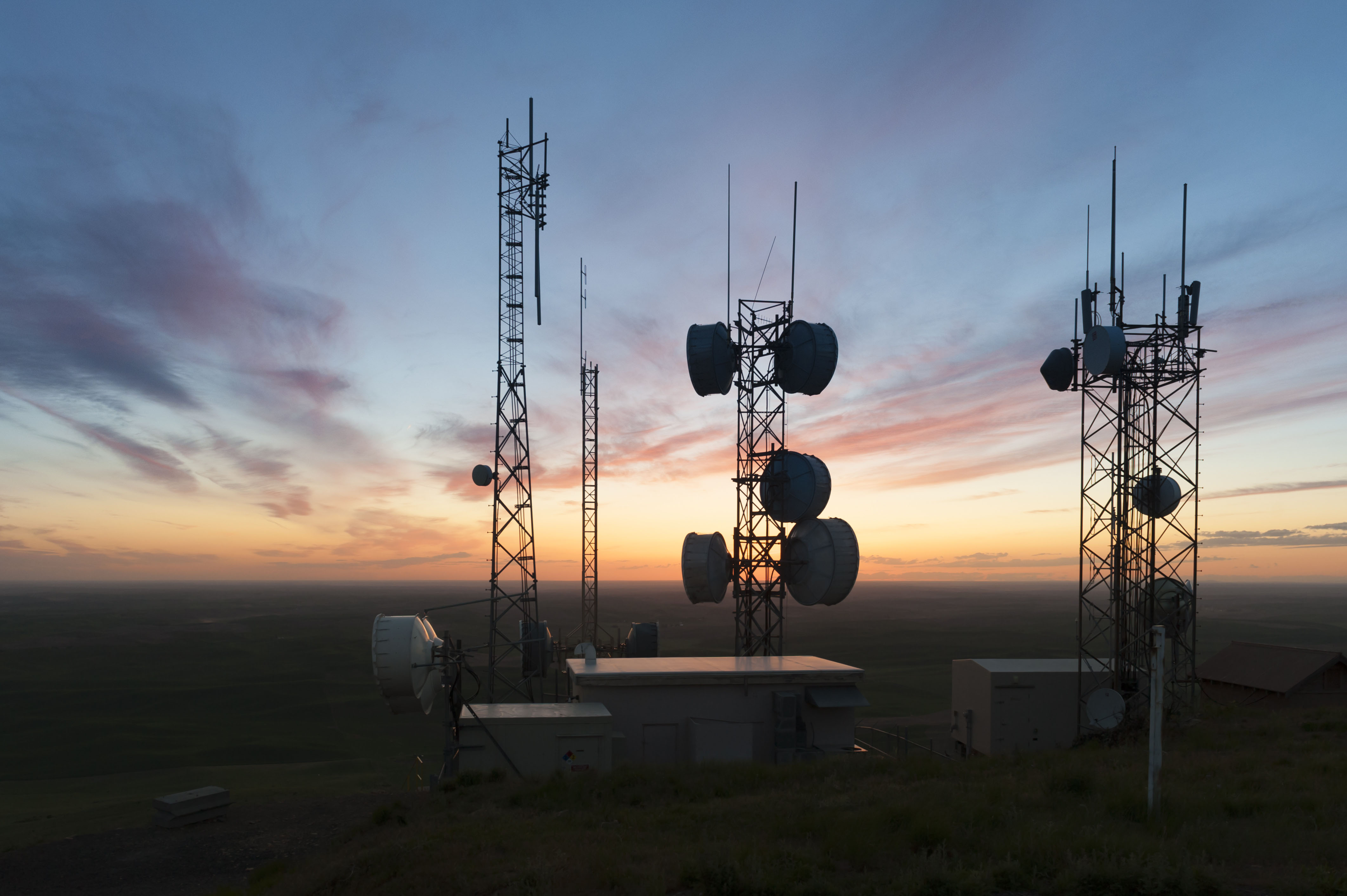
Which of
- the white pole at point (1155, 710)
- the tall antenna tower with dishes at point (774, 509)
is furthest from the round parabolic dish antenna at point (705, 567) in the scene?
the white pole at point (1155, 710)

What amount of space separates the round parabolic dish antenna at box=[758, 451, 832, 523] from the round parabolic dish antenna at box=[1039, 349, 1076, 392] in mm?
8593

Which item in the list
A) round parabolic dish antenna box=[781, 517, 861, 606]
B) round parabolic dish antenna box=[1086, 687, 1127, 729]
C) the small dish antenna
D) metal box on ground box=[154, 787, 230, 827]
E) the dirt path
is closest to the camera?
the dirt path

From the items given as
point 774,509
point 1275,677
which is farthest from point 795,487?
point 1275,677

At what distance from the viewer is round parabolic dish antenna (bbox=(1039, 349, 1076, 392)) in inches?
1114

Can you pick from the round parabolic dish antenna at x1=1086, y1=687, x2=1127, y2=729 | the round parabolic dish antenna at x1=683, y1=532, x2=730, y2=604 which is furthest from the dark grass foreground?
the round parabolic dish antenna at x1=683, y1=532, x2=730, y2=604

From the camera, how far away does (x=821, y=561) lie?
90.5ft

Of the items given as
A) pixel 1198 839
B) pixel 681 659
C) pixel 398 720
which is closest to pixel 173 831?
pixel 681 659

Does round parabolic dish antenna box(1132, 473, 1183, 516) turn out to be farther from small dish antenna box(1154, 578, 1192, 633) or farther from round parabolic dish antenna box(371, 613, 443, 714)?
round parabolic dish antenna box(371, 613, 443, 714)

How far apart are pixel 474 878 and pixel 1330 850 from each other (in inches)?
428

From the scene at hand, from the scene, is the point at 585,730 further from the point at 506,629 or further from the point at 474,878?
the point at 506,629

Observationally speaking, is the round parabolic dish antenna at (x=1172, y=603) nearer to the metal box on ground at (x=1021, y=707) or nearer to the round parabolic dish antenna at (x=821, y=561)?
the metal box on ground at (x=1021, y=707)

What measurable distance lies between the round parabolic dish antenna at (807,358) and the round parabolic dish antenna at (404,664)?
15238 mm

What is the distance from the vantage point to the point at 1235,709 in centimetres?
2803

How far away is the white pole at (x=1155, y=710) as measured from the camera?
10.8 meters
